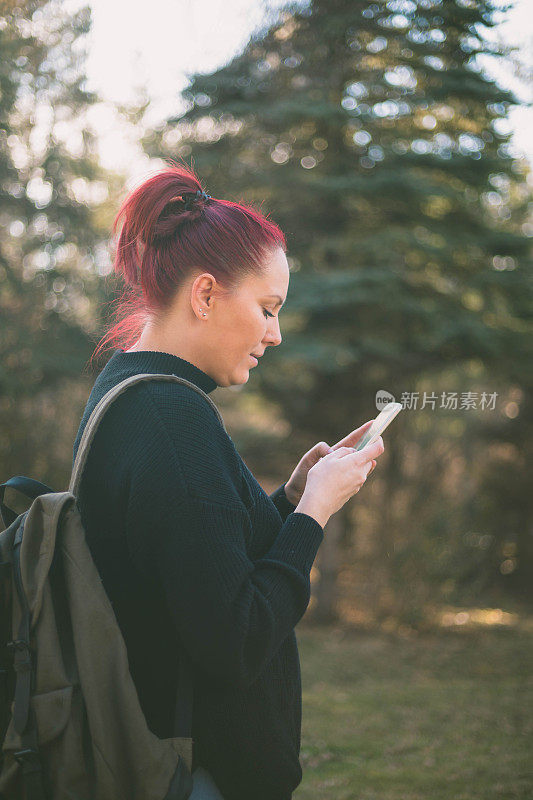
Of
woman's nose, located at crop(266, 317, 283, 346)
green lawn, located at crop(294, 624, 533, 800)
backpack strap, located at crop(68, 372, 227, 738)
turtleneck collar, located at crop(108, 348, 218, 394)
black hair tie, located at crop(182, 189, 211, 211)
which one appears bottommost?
green lawn, located at crop(294, 624, 533, 800)

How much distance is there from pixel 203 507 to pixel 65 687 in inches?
14.3

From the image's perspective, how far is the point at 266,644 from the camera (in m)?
1.25

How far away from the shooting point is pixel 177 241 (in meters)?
1.55

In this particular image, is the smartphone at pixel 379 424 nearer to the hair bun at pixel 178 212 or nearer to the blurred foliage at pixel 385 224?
the hair bun at pixel 178 212

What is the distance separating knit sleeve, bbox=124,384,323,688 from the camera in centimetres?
120

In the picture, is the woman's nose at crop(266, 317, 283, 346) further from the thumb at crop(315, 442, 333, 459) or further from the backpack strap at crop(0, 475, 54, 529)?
A: the backpack strap at crop(0, 475, 54, 529)

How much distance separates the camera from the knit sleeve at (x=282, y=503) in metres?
1.91

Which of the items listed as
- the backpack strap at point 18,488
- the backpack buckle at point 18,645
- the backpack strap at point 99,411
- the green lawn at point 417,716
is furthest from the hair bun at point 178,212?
the green lawn at point 417,716

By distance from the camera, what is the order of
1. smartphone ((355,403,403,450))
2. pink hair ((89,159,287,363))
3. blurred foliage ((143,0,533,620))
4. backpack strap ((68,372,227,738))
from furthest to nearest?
blurred foliage ((143,0,533,620)) < smartphone ((355,403,403,450)) < pink hair ((89,159,287,363)) < backpack strap ((68,372,227,738))

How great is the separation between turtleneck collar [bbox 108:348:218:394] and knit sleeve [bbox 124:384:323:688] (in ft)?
0.55

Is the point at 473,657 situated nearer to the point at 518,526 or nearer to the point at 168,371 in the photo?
the point at 518,526

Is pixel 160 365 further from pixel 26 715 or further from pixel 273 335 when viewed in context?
pixel 26 715

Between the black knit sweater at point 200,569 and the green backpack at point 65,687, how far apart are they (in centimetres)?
10

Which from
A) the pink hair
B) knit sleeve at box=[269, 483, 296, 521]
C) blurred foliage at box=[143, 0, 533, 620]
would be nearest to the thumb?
knit sleeve at box=[269, 483, 296, 521]
